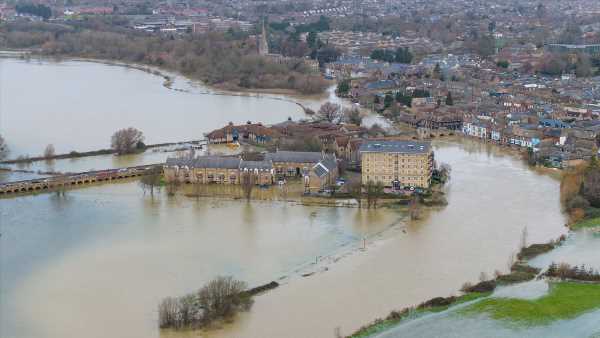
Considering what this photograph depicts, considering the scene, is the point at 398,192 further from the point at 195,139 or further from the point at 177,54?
the point at 177,54

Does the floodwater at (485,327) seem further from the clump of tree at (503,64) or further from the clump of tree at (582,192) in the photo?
the clump of tree at (503,64)

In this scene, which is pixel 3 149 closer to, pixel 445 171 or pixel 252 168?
pixel 252 168

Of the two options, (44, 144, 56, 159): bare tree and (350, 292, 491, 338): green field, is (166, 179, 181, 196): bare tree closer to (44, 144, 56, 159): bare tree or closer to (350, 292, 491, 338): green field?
(44, 144, 56, 159): bare tree

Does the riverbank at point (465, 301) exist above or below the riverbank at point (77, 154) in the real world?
→ below

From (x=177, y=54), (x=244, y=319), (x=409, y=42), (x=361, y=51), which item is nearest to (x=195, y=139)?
(x=244, y=319)

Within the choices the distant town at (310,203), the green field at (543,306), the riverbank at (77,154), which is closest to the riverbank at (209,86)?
the distant town at (310,203)

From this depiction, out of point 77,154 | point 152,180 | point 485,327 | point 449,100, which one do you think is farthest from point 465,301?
point 449,100
